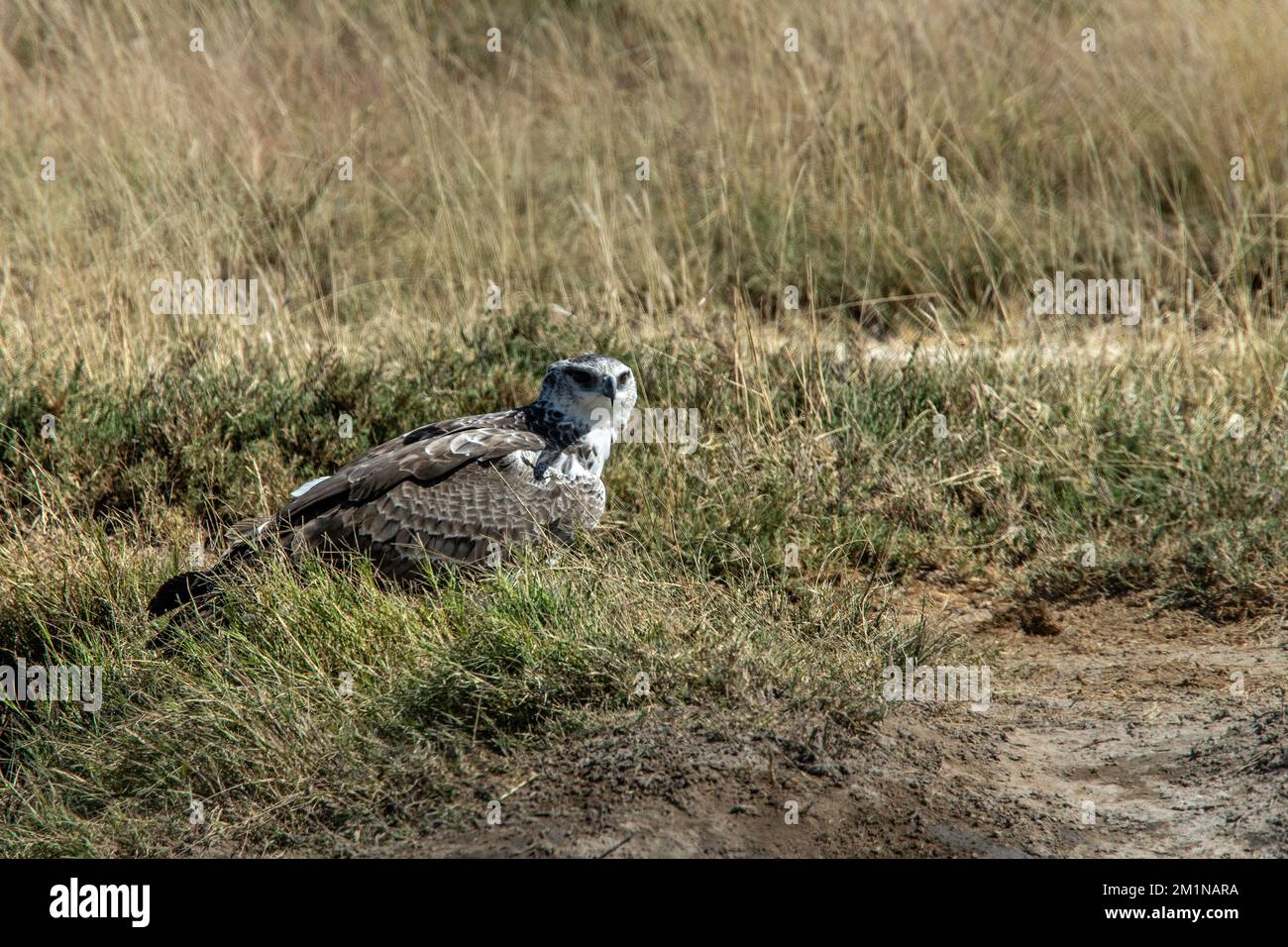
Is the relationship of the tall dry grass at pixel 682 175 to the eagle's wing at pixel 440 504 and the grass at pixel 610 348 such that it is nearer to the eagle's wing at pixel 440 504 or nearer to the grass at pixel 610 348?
the grass at pixel 610 348

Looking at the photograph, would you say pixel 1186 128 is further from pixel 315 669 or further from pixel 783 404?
pixel 315 669

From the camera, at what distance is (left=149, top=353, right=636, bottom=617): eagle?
554cm

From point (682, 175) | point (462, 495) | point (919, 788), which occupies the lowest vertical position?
point (919, 788)

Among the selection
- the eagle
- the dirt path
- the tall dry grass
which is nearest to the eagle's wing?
the eagle

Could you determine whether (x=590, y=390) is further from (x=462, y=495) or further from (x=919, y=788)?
(x=919, y=788)

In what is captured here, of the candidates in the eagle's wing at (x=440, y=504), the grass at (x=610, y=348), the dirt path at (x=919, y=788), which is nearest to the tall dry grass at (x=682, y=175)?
the grass at (x=610, y=348)

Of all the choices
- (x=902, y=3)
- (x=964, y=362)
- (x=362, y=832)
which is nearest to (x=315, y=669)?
(x=362, y=832)

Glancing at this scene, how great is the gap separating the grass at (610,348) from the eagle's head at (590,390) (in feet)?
1.56

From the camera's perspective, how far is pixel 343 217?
909cm

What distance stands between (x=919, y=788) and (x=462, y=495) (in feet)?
7.39

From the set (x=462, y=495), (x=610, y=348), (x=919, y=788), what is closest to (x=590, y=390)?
(x=462, y=495)

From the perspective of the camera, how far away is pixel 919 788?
4.24m

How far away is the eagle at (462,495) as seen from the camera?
18.2ft

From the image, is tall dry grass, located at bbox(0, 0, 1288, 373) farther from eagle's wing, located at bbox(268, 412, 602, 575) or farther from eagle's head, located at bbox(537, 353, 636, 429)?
eagle's wing, located at bbox(268, 412, 602, 575)
